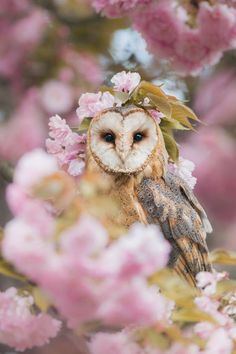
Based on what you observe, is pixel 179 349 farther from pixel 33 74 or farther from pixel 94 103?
pixel 33 74

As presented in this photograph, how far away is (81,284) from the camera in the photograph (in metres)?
1.86

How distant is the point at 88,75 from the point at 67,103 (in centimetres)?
24

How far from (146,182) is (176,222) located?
16 cm

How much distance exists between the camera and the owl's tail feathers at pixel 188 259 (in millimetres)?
3379

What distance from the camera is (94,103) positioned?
319cm

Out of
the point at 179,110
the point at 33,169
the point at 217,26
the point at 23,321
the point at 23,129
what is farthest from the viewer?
the point at 23,129

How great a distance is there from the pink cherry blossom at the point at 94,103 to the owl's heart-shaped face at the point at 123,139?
19 millimetres

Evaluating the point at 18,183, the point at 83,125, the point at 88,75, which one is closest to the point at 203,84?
the point at 88,75

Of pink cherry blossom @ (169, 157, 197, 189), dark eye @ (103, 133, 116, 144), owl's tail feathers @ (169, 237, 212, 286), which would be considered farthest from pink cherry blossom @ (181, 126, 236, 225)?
dark eye @ (103, 133, 116, 144)

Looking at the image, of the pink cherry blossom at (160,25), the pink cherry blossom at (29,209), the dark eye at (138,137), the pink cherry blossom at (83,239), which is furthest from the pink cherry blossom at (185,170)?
the pink cherry blossom at (83,239)

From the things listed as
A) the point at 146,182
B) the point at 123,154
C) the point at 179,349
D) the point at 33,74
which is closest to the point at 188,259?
the point at 146,182

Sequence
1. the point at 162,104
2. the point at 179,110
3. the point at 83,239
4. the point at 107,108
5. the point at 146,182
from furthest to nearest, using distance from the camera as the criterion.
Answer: the point at 146,182 → the point at 107,108 → the point at 179,110 → the point at 162,104 → the point at 83,239

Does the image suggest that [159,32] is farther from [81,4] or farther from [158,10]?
[81,4]

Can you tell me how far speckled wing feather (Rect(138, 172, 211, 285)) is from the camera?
134 inches
